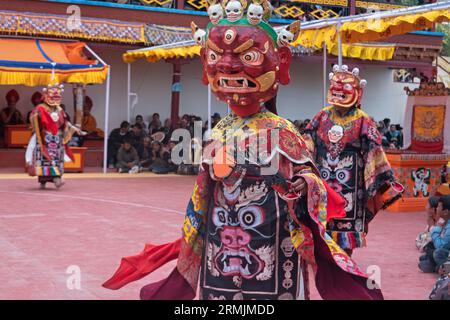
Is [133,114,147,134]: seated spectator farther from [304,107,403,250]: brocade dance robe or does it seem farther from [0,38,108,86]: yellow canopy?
[304,107,403,250]: brocade dance robe

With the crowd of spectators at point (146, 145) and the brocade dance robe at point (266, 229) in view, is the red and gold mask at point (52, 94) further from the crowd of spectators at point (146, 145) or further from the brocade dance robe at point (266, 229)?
the brocade dance robe at point (266, 229)

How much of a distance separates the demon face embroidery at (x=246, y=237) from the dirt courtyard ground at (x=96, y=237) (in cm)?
222

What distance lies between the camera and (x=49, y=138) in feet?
41.2

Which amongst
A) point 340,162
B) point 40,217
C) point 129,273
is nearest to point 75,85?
point 40,217

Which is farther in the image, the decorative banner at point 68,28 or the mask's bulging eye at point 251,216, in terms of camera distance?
the decorative banner at point 68,28

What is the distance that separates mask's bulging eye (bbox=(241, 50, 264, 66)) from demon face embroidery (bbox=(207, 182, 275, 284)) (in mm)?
606

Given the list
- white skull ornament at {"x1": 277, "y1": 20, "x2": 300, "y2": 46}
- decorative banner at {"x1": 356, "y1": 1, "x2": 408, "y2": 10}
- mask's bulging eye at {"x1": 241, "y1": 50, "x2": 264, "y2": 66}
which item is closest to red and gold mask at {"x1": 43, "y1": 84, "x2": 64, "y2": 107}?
white skull ornament at {"x1": 277, "y1": 20, "x2": 300, "y2": 46}

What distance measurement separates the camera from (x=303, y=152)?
153 inches

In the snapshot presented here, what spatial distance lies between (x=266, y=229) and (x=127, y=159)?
46.6ft

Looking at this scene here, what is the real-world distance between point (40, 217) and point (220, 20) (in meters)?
6.54

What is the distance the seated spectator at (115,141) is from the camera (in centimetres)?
1856

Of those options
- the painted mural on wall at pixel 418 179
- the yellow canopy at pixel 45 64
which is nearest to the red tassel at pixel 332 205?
the painted mural on wall at pixel 418 179

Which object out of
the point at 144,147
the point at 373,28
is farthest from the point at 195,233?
the point at 144,147

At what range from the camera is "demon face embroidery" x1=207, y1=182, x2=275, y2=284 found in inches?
152
